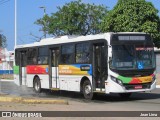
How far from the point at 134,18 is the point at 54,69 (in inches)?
448

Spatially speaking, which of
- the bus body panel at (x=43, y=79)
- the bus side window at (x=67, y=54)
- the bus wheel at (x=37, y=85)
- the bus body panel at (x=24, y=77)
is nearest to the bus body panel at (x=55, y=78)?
the bus body panel at (x=43, y=79)

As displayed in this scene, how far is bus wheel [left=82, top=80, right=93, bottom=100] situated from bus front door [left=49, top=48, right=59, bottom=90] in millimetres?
2934

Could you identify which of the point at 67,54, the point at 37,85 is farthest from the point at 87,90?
the point at 37,85

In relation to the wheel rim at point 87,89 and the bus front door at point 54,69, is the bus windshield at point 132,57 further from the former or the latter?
the bus front door at point 54,69

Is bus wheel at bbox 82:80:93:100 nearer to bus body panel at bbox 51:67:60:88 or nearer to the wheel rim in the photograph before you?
the wheel rim

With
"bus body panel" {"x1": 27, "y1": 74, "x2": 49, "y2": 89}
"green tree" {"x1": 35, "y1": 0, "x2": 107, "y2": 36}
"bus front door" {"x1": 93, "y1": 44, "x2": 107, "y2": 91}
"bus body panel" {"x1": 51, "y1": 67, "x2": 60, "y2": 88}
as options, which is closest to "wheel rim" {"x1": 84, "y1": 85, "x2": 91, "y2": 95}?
"bus front door" {"x1": 93, "y1": 44, "x2": 107, "y2": 91}

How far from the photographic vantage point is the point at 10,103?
60.3 feet

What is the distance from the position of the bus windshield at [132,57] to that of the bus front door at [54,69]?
5212 mm

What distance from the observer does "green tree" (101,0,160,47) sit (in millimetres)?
34469

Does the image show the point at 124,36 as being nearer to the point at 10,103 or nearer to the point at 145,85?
the point at 145,85

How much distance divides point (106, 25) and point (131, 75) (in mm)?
15485

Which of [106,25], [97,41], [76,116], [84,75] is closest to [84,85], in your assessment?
[84,75]

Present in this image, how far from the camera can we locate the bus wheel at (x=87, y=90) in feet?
71.5

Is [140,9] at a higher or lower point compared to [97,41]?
higher
